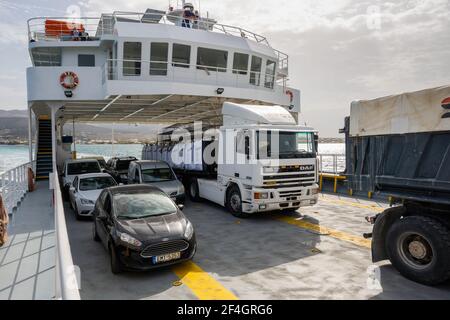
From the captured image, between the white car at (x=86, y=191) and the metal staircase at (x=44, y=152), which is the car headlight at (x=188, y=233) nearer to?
the white car at (x=86, y=191)

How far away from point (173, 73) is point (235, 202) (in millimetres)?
7784

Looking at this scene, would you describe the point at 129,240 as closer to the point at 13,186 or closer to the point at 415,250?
the point at 415,250

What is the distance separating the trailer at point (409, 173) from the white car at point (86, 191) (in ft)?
26.5

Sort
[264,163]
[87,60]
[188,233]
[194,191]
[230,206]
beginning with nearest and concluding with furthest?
[188,233] < [264,163] < [230,206] < [194,191] < [87,60]

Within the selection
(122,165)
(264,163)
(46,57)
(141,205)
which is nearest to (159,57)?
(122,165)

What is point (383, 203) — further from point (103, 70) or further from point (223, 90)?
point (103, 70)

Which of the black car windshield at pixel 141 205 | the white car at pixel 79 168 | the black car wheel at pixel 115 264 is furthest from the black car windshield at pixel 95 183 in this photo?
the black car wheel at pixel 115 264

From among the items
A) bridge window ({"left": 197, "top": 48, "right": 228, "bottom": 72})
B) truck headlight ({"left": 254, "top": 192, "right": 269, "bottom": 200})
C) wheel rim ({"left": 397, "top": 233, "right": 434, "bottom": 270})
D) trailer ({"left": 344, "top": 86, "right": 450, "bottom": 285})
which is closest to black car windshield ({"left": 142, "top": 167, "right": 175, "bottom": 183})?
truck headlight ({"left": 254, "top": 192, "right": 269, "bottom": 200})

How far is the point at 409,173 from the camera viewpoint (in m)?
5.74

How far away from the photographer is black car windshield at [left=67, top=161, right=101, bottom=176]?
582 inches

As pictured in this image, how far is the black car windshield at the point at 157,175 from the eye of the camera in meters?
12.8

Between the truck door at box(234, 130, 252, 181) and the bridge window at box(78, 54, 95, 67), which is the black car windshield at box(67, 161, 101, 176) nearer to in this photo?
the bridge window at box(78, 54, 95, 67)

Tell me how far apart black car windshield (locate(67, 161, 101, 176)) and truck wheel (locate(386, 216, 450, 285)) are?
12582mm

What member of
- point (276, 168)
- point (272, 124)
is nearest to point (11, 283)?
point (276, 168)
